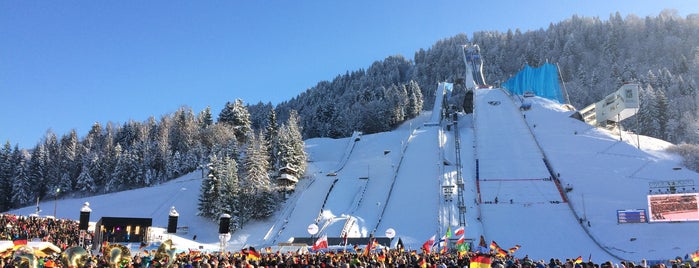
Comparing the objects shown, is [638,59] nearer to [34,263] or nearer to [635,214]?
[635,214]

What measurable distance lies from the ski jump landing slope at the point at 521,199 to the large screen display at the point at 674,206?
10.5 feet

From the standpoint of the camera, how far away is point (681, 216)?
26.9 m

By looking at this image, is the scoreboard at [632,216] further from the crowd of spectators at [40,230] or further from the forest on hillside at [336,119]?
the crowd of spectators at [40,230]

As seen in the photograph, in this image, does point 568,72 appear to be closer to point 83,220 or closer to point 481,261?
point 83,220

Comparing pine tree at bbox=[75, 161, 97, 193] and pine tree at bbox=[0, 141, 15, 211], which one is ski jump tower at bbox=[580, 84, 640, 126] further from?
pine tree at bbox=[0, 141, 15, 211]

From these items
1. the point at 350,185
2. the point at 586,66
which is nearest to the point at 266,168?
the point at 350,185

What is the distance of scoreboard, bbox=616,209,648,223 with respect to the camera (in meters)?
30.4

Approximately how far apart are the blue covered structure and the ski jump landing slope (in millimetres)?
16119

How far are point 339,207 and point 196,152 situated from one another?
23683 millimetres

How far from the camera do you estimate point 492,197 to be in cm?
3756

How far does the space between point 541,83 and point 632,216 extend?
44.3m

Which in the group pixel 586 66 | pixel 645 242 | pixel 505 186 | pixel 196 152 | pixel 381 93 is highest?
pixel 586 66

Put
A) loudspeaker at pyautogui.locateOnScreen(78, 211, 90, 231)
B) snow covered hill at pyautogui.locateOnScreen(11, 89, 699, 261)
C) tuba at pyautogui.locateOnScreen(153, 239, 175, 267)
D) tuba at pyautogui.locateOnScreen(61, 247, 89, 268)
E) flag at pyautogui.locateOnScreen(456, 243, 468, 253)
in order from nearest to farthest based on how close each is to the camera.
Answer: tuba at pyautogui.locateOnScreen(61, 247, 89, 268) < tuba at pyautogui.locateOnScreen(153, 239, 175, 267) < flag at pyautogui.locateOnScreen(456, 243, 468, 253) < loudspeaker at pyautogui.locateOnScreen(78, 211, 90, 231) < snow covered hill at pyautogui.locateOnScreen(11, 89, 699, 261)

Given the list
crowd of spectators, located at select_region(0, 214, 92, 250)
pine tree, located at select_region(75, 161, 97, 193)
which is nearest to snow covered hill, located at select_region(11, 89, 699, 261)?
pine tree, located at select_region(75, 161, 97, 193)
